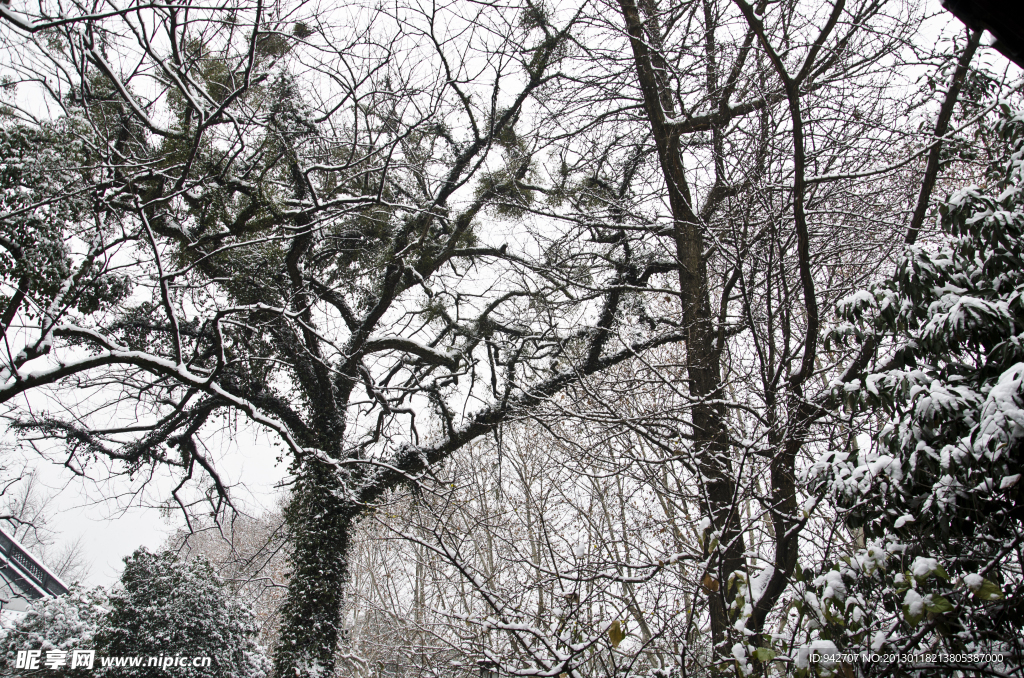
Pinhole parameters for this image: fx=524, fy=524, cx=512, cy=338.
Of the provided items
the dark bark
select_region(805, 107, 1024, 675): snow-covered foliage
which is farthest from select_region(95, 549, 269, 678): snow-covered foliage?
select_region(805, 107, 1024, 675): snow-covered foliage

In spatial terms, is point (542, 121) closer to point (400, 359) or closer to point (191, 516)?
point (400, 359)

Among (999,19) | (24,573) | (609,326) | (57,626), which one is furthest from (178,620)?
(24,573)

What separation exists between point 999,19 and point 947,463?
1.35m

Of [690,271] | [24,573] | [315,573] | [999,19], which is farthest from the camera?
[24,573]

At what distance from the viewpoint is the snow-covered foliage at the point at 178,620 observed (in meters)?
5.06

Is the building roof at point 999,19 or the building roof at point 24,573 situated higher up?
the building roof at point 24,573

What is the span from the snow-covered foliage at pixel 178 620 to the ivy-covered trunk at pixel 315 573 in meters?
0.45

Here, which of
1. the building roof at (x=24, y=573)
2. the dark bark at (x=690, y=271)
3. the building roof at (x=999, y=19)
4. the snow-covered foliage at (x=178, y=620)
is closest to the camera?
the building roof at (x=999, y=19)

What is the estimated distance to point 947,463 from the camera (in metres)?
1.77

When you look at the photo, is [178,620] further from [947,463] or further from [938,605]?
[947,463]

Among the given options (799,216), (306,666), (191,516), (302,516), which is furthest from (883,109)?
(191,516)

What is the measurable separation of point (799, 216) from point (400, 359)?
5.13 metres

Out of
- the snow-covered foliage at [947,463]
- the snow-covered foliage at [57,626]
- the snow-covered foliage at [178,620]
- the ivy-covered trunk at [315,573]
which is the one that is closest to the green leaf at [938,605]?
the snow-covered foliage at [947,463]

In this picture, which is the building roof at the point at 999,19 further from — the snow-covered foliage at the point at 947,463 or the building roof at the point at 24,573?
the building roof at the point at 24,573
